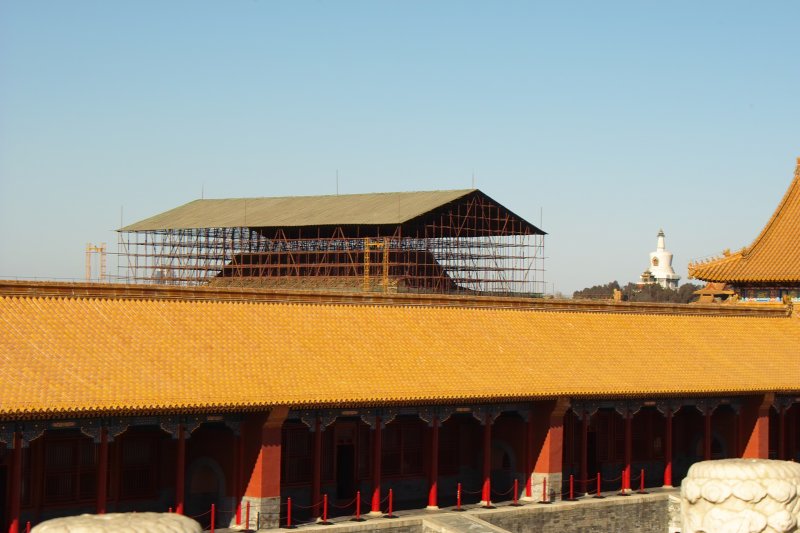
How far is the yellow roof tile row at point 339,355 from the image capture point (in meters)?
31.1

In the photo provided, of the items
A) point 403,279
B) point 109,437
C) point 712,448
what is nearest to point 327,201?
point 403,279

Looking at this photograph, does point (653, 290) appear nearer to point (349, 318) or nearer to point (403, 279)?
point (403, 279)

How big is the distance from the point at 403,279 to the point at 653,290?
76.4m

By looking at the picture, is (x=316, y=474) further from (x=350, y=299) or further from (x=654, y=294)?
(x=654, y=294)

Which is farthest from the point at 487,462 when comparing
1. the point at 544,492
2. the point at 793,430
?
the point at 793,430

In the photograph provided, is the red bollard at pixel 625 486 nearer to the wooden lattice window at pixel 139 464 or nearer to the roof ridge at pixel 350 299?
the roof ridge at pixel 350 299

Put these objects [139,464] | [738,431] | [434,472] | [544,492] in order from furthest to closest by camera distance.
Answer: [738,431]
[544,492]
[434,472]
[139,464]

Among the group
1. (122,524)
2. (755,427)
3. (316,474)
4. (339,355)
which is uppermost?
(339,355)

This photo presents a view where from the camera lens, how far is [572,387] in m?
39.2

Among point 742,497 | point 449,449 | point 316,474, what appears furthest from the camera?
point 449,449

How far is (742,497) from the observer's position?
30250 mm

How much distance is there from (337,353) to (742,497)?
11.9 meters

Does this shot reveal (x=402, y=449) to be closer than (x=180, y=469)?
No

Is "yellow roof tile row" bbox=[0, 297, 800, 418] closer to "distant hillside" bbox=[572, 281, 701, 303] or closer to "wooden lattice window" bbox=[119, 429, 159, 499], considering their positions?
"wooden lattice window" bbox=[119, 429, 159, 499]
